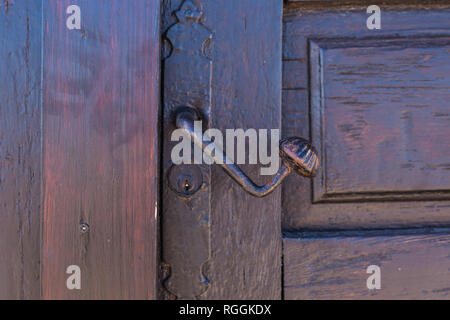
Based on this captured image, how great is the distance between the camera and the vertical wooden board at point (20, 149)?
43cm

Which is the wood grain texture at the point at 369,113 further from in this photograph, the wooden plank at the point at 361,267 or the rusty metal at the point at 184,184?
the rusty metal at the point at 184,184

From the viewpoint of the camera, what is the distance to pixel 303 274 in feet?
1.52

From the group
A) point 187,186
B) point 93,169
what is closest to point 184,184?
point 187,186

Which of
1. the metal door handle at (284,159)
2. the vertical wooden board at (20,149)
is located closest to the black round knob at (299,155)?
the metal door handle at (284,159)

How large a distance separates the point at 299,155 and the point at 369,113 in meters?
0.17

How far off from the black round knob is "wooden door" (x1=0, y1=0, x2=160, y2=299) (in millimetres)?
162

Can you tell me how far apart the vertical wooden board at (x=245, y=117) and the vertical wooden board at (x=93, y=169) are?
0.10 m

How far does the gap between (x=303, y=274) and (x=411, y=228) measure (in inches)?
7.0

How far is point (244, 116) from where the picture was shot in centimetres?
45

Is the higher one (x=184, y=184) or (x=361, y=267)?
(x=184, y=184)

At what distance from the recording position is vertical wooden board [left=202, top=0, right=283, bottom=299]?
448mm

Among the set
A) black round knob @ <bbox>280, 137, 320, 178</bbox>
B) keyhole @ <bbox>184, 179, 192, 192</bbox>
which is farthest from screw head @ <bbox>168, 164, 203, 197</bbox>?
black round knob @ <bbox>280, 137, 320, 178</bbox>

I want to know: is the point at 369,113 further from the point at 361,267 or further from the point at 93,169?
the point at 93,169

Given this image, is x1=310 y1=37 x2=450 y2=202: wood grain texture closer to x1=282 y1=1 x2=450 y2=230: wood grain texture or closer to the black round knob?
x1=282 y1=1 x2=450 y2=230: wood grain texture
